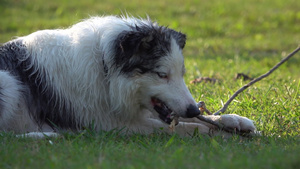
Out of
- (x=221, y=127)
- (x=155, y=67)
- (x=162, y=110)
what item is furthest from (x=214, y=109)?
(x=155, y=67)

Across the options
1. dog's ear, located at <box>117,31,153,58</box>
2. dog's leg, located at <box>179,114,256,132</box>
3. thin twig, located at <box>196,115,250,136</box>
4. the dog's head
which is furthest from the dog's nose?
dog's ear, located at <box>117,31,153,58</box>

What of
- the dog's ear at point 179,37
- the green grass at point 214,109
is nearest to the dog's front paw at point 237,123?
the green grass at point 214,109

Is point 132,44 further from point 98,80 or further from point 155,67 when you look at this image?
point 98,80

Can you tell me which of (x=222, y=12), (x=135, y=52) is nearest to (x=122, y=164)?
(x=135, y=52)

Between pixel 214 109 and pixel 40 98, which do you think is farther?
pixel 214 109

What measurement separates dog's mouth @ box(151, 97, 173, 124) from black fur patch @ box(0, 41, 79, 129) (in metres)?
0.83

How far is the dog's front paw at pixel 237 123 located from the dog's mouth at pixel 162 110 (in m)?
0.55

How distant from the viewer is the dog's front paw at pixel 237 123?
14.5 feet

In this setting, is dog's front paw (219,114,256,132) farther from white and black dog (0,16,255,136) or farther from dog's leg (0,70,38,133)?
dog's leg (0,70,38,133)

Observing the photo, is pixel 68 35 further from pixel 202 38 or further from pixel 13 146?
pixel 202 38

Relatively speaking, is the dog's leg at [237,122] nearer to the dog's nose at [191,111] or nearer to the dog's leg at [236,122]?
the dog's leg at [236,122]

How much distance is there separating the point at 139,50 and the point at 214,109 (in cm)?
149

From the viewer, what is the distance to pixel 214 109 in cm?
535

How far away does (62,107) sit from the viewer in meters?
4.54
